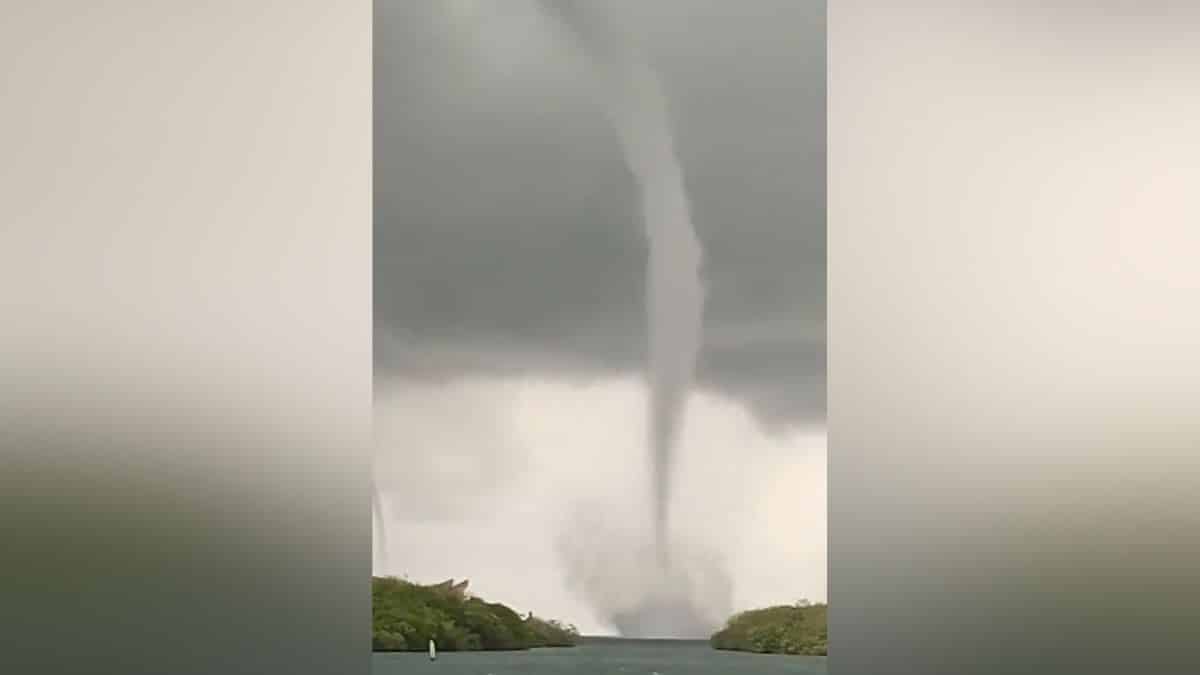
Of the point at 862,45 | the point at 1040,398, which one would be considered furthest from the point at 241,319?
the point at 1040,398

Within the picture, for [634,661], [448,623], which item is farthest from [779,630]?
[448,623]

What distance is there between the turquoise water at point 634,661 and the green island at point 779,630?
15 millimetres

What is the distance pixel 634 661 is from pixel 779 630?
0.27 meters

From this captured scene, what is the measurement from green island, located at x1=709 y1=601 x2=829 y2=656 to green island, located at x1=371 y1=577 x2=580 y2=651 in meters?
0.30

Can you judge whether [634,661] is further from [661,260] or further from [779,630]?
[661,260]

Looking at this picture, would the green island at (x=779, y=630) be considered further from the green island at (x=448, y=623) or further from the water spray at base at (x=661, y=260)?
the green island at (x=448, y=623)

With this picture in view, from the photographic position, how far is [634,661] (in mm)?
2646

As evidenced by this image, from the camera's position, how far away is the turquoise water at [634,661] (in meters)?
2.62

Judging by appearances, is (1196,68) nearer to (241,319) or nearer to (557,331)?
(557,331)

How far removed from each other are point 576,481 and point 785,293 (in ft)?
1.70

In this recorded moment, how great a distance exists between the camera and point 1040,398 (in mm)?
2568

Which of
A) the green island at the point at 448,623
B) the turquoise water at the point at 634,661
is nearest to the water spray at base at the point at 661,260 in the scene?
the turquoise water at the point at 634,661

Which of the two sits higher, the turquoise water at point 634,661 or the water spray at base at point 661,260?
the water spray at base at point 661,260

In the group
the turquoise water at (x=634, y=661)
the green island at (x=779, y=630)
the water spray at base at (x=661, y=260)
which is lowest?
the turquoise water at (x=634, y=661)
